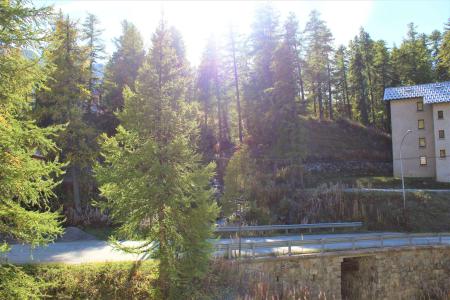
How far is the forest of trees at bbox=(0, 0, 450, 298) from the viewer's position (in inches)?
371

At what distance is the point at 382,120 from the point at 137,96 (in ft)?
169

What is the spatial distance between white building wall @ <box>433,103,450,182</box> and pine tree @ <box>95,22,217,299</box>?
33.1m

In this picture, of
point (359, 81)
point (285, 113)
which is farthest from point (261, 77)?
point (359, 81)

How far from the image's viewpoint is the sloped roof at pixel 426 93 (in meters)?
39.7

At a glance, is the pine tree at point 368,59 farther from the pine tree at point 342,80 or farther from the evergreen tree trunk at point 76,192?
the evergreen tree trunk at point 76,192

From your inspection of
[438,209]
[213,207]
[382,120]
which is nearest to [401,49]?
[382,120]

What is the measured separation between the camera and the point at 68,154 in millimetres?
25547

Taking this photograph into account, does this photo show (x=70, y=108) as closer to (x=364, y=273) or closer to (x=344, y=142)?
(x=364, y=273)

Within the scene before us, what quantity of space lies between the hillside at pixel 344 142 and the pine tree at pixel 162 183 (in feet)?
108

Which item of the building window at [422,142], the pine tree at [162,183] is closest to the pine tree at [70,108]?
the pine tree at [162,183]

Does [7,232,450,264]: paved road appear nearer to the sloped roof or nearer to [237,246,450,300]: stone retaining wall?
[237,246,450,300]: stone retaining wall

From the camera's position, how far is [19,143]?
29.6 feet

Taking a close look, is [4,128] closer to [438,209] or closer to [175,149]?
[175,149]

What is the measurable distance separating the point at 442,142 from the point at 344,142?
39.2 ft
